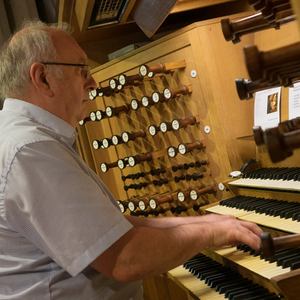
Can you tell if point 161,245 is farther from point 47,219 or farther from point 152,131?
point 152,131

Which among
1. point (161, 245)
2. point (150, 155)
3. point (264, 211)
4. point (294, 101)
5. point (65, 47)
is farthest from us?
point (150, 155)

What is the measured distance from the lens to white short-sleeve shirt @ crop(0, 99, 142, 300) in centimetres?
127

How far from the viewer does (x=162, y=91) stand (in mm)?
2709

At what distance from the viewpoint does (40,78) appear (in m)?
1.55

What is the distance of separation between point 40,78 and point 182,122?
1125mm

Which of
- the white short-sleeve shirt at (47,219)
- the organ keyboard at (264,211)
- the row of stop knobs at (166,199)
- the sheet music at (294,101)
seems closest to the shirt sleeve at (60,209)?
the white short-sleeve shirt at (47,219)

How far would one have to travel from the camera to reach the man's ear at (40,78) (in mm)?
1543

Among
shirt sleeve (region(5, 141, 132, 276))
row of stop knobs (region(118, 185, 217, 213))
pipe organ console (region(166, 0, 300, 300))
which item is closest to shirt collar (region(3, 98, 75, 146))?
Result: shirt sleeve (region(5, 141, 132, 276))

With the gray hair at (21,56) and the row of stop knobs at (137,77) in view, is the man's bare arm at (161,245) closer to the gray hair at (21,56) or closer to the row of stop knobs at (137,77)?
the gray hair at (21,56)

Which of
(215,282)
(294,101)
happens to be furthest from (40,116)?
(294,101)

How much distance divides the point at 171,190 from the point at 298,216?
1292 millimetres

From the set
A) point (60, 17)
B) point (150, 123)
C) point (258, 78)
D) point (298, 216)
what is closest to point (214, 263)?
point (298, 216)

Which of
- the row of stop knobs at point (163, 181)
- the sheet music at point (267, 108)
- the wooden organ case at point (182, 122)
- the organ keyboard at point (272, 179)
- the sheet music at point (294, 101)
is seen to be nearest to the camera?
the organ keyboard at point (272, 179)

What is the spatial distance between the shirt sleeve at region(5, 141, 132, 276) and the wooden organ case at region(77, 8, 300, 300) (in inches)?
34.1
